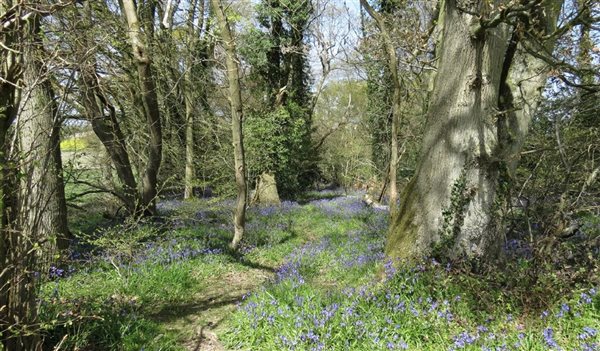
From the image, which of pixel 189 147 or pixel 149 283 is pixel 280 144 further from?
pixel 149 283

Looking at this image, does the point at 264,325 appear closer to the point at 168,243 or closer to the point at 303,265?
the point at 303,265

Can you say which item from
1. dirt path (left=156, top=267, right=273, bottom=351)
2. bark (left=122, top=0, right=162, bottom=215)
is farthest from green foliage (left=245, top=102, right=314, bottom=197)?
dirt path (left=156, top=267, right=273, bottom=351)

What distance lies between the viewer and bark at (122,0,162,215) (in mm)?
6961

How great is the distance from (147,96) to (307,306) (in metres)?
5.74

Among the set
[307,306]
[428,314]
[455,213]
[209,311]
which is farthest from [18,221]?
[455,213]

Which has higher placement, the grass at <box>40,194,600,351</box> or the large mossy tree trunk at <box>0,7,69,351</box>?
the large mossy tree trunk at <box>0,7,69,351</box>

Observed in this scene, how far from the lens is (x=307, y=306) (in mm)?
A: 4816

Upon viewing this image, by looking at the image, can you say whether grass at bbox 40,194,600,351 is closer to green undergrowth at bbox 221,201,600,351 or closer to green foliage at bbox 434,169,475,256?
green undergrowth at bbox 221,201,600,351

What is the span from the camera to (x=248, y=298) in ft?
18.5

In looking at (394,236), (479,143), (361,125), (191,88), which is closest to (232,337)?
(394,236)

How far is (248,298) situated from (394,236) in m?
2.38

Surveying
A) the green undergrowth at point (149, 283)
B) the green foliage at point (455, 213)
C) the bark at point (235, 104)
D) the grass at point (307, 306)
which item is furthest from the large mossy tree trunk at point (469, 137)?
the bark at point (235, 104)

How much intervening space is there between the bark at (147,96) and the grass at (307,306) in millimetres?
1460

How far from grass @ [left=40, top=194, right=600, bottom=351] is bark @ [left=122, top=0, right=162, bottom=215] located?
4.79 ft
